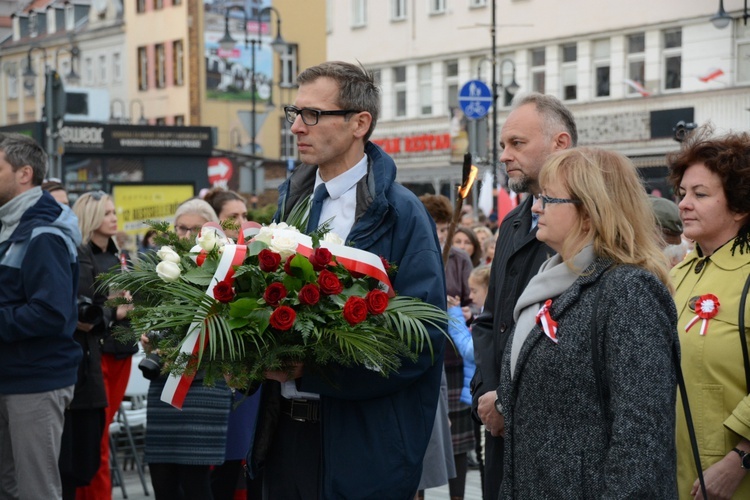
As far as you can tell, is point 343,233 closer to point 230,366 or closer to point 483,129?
point 230,366

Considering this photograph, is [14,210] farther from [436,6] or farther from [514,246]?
[436,6]

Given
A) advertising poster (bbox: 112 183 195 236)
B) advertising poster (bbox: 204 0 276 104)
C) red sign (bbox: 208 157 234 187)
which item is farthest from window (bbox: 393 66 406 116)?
advertising poster (bbox: 112 183 195 236)

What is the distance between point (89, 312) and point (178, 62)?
58.5 meters

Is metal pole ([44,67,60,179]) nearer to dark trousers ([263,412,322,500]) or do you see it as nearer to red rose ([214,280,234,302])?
dark trousers ([263,412,322,500])

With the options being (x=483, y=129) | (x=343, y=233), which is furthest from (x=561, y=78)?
(x=343, y=233)

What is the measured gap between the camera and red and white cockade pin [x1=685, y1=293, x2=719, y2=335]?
4.80 metres

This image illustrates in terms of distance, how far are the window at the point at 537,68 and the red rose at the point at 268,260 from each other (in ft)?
130

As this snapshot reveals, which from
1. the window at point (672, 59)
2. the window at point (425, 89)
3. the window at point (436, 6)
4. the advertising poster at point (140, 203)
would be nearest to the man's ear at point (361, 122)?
the advertising poster at point (140, 203)

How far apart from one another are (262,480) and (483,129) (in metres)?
14.1

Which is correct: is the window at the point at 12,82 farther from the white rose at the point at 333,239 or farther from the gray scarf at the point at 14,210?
the white rose at the point at 333,239

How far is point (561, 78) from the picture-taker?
42.4 metres

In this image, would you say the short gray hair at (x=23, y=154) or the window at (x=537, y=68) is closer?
the short gray hair at (x=23, y=154)

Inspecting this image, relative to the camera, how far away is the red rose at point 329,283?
4.04 m

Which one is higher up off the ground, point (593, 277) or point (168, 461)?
point (593, 277)
